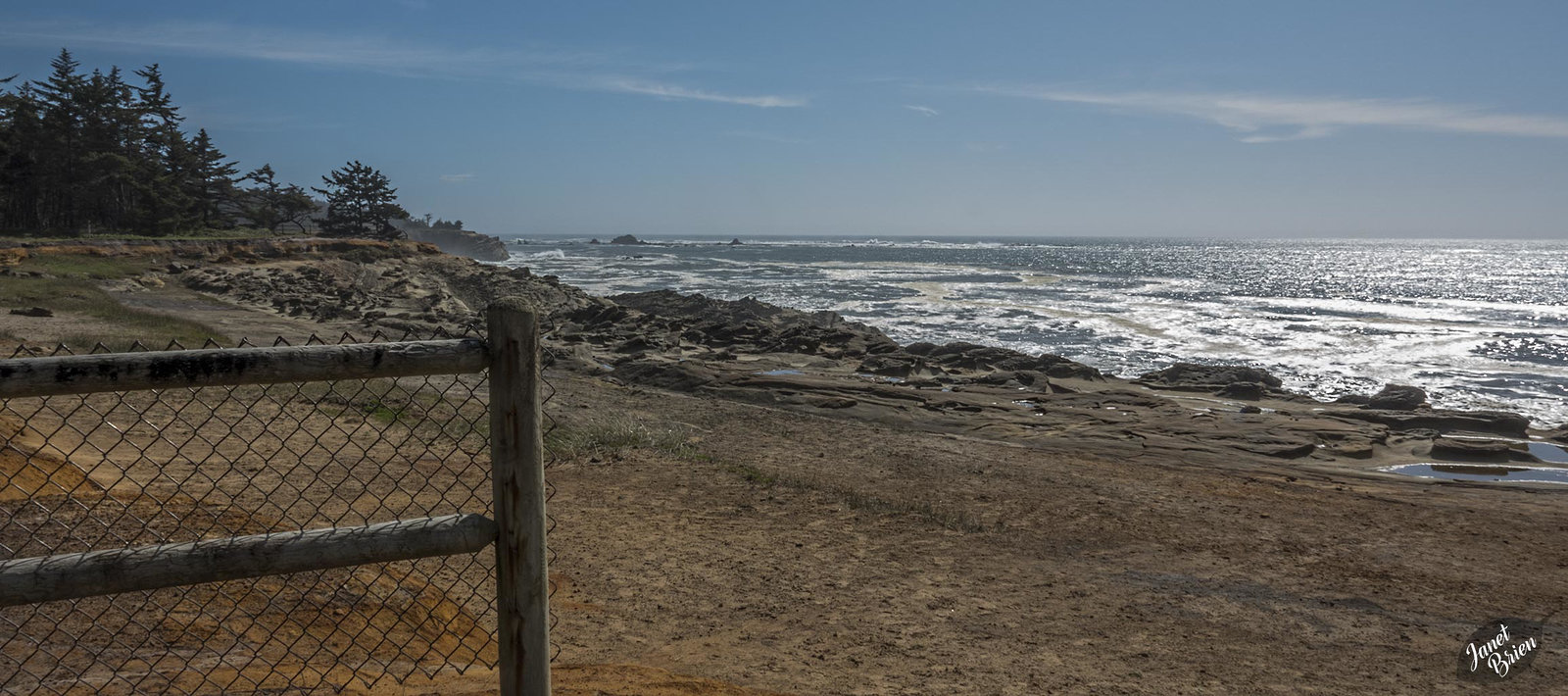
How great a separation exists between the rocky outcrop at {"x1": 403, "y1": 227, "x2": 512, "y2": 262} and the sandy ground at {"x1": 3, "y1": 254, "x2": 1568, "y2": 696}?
92.4 meters

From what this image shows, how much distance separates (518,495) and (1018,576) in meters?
4.89

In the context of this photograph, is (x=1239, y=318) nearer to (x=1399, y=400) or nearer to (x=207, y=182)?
(x=1399, y=400)

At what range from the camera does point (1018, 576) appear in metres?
6.73

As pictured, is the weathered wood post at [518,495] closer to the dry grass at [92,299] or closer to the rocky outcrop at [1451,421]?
the dry grass at [92,299]

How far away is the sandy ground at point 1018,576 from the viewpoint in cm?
497

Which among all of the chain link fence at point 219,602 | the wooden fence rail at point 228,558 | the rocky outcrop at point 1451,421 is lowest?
the rocky outcrop at point 1451,421

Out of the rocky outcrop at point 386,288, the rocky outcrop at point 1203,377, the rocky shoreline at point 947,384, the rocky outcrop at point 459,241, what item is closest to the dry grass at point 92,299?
the rocky shoreline at point 947,384

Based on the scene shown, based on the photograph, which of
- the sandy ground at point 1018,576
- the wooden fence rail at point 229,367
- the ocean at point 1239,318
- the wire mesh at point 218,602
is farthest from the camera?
the ocean at point 1239,318

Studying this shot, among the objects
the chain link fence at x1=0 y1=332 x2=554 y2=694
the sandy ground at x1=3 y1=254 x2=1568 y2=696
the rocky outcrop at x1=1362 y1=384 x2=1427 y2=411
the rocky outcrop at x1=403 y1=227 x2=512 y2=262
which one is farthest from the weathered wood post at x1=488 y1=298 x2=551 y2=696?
the rocky outcrop at x1=403 y1=227 x2=512 y2=262

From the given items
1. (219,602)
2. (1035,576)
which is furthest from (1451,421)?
(219,602)

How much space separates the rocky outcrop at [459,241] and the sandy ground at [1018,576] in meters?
92.4

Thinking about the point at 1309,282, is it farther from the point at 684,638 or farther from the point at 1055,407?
the point at 684,638

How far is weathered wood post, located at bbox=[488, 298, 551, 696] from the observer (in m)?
2.68

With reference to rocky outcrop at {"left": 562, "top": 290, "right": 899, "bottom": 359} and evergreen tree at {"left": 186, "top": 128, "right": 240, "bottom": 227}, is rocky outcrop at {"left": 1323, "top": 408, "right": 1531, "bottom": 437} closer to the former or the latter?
rocky outcrop at {"left": 562, "top": 290, "right": 899, "bottom": 359}
